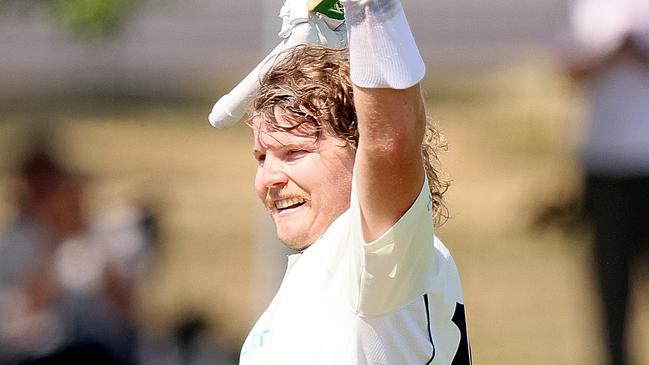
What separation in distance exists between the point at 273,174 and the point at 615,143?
3470 mm

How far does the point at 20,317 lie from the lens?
6598 mm

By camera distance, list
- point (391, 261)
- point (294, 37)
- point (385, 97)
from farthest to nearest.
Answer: point (294, 37) → point (391, 261) → point (385, 97)

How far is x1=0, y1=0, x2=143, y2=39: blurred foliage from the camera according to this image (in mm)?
10461

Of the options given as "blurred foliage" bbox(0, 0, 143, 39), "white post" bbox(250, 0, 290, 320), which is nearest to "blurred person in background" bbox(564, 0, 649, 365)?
"white post" bbox(250, 0, 290, 320)

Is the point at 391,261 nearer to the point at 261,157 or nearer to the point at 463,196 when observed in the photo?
the point at 261,157

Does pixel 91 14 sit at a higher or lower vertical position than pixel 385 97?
lower

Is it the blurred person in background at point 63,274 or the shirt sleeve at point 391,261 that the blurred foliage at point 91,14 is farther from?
the shirt sleeve at point 391,261

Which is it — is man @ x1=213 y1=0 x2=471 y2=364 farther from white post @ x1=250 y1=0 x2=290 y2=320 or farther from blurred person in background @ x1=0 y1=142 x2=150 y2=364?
blurred person in background @ x1=0 y1=142 x2=150 y2=364

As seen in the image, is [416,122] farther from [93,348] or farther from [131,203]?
[131,203]

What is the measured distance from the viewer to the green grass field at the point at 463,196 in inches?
323

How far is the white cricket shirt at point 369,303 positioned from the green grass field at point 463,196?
373 cm

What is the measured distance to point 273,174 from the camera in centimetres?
215

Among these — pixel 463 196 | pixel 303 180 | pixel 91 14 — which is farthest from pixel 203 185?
pixel 303 180

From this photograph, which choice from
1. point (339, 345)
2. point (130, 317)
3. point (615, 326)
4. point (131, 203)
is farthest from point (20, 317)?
point (339, 345)
